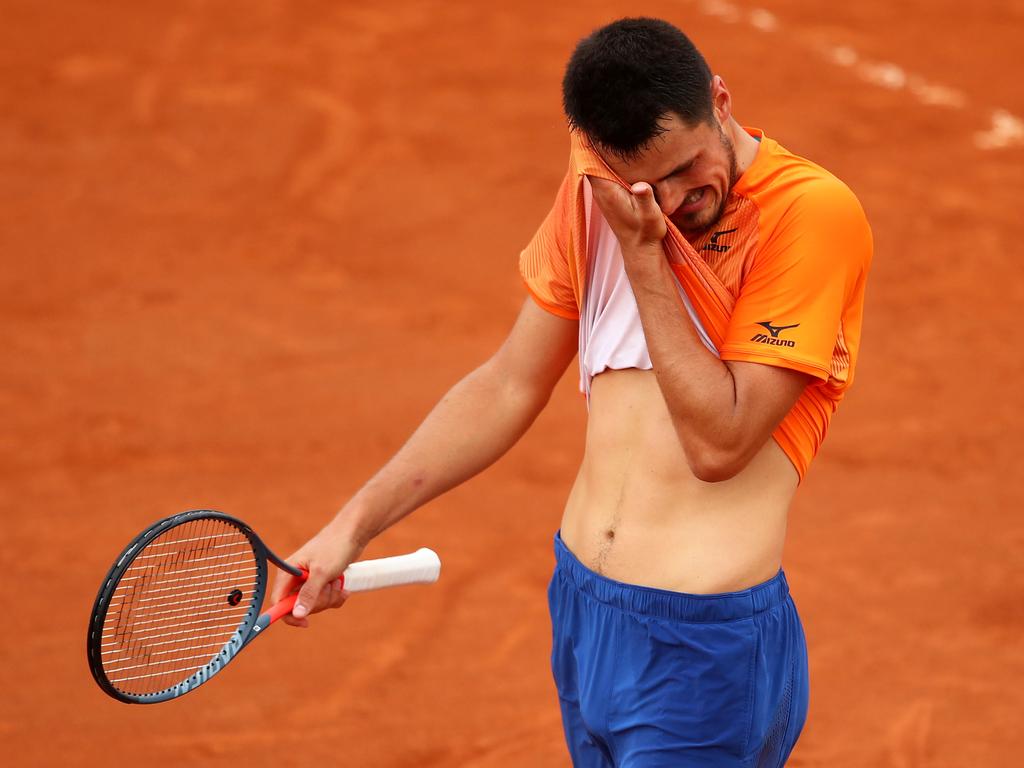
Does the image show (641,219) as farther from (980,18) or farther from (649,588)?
(980,18)

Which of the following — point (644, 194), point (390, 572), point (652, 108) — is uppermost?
point (652, 108)

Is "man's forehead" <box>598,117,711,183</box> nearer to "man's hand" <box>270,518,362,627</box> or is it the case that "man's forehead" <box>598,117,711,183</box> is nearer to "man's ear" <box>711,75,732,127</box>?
"man's ear" <box>711,75,732,127</box>

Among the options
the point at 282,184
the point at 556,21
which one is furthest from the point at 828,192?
the point at 556,21

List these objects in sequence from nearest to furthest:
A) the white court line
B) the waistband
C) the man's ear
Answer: the man's ear → the waistband → the white court line

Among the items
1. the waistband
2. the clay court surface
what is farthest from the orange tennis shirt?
the clay court surface

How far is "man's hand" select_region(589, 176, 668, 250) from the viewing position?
2.63 metres

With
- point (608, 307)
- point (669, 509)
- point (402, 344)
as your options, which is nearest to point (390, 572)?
point (669, 509)

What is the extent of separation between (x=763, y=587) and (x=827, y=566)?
3.42 meters

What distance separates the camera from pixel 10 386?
7.64m

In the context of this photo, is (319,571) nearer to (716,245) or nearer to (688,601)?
(688,601)

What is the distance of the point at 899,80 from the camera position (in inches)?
432

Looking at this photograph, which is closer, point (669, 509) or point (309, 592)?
point (669, 509)

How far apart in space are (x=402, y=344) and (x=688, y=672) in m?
5.32

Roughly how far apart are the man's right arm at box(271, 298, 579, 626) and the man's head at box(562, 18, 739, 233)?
0.55 m
